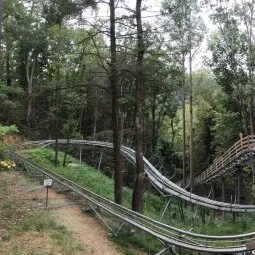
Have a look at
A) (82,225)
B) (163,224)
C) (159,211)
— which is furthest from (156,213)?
(163,224)

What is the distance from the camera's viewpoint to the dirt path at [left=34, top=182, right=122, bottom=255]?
1046 centimetres

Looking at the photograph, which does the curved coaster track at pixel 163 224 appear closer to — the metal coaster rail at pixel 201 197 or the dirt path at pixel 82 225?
the metal coaster rail at pixel 201 197

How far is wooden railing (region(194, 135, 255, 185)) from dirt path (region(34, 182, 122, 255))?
10.8 m

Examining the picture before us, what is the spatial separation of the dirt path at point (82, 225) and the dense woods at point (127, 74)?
6.33 ft

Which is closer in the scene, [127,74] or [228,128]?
[127,74]

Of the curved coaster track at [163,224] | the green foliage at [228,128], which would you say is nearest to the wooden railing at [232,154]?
the curved coaster track at [163,224]

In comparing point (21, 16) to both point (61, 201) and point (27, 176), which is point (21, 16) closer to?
point (27, 176)

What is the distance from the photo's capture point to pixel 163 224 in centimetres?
1027

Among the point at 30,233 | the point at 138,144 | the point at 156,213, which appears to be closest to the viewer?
the point at 30,233

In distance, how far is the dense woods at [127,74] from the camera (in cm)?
1350

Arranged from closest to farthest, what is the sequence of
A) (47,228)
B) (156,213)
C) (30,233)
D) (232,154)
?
1. (30,233)
2. (47,228)
3. (156,213)
4. (232,154)

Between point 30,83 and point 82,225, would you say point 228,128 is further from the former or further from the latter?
point 82,225

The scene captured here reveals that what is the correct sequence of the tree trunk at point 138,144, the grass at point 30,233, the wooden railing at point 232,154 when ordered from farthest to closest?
the wooden railing at point 232,154
the tree trunk at point 138,144
the grass at point 30,233

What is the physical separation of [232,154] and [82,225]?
13.9 meters
